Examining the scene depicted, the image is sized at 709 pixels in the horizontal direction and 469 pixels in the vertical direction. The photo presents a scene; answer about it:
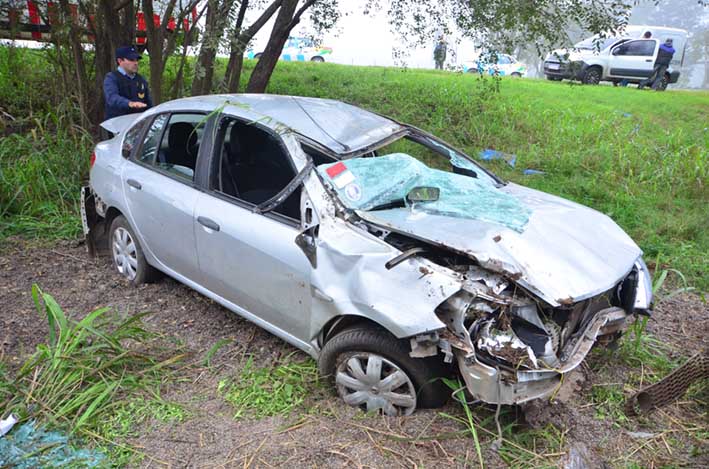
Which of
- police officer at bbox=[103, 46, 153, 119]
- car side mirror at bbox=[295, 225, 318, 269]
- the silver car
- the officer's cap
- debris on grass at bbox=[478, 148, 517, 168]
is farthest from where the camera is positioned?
debris on grass at bbox=[478, 148, 517, 168]

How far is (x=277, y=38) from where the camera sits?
26.5 feet

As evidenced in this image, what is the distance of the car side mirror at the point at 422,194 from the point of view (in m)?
3.14

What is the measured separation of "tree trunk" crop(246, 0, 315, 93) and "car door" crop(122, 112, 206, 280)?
4.26 m

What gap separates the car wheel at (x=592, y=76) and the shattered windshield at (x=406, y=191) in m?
16.8

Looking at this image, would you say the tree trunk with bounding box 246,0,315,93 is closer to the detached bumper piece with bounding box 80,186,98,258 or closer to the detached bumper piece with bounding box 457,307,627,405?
the detached bumper piece with bounding box 80,186,98,258

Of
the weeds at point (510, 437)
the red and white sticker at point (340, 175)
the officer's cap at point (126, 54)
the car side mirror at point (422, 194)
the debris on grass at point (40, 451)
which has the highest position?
the officer's cap at point (126, 54)

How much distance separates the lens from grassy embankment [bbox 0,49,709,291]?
18.9 feet

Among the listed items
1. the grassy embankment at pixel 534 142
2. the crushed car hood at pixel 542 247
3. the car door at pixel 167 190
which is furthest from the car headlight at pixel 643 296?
the car door at pixel 167 190

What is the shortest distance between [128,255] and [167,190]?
0.95 meters

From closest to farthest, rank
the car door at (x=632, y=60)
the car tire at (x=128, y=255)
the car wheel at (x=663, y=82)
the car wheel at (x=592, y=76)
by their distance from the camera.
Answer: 1. the car tire at (x=128, y=255)
2. the car wheel at (x=663, y=82)
3. the car wheel at (x=592, y=76)
4. the car door at (x=632, y=60)

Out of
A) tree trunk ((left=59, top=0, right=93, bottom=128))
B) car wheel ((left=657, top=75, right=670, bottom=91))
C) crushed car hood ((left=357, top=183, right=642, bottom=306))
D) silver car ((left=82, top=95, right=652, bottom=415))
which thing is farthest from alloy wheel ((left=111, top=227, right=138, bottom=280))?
car wheel ((left=657, top=75, right=670, bottom=91))

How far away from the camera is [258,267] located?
3242 mm

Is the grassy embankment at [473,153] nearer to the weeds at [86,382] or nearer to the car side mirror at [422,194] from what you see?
the weeds at [86,382]

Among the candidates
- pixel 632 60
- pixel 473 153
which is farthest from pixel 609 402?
pixel 632 60
